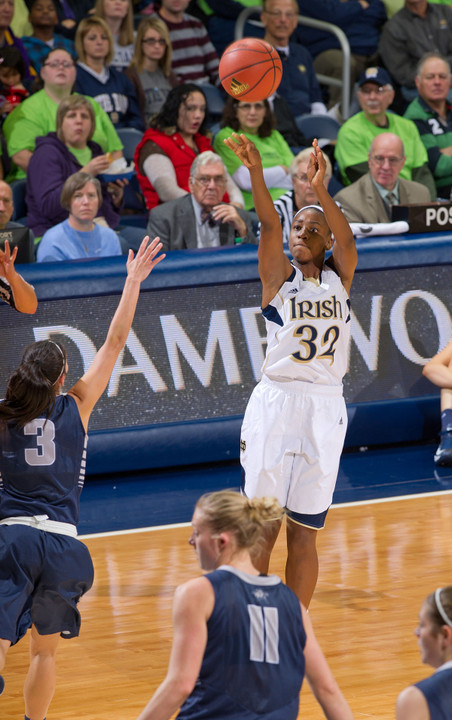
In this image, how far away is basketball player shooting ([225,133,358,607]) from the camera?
5.33m

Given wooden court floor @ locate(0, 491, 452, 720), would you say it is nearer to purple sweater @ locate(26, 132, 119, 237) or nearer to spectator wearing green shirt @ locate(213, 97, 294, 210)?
purple sweater @ locate(26, 132, 119, 237)

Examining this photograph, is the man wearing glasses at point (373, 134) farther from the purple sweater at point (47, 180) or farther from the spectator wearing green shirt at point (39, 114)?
the purple sweater at point (47, 180)

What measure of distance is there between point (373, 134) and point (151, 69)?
7.08 ft

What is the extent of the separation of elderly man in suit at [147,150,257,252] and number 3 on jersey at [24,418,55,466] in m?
4.44

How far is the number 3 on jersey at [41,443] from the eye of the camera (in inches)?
171

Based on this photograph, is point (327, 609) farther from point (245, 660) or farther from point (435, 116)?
point (435, 116)

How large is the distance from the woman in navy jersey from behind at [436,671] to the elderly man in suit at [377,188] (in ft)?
21.2

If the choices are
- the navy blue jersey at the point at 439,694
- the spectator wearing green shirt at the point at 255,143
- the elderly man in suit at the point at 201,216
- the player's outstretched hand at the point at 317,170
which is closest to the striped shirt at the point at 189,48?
the spectator wearing green shirt at the point at 255,143

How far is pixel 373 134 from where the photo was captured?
35.3 ft

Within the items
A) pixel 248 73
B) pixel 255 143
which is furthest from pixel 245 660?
pixel 255 143

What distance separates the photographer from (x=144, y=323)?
26.8ft

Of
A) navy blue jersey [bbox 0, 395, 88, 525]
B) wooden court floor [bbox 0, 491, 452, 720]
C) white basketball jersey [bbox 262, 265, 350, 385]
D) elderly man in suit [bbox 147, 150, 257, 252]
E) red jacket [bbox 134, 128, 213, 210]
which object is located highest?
red jacket [bbox 134, 128, 213, 210]

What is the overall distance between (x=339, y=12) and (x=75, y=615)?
991cm

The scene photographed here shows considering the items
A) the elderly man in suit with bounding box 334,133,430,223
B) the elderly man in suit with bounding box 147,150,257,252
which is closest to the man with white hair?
the elderly man in suit with bounding box 147,150,257,252
